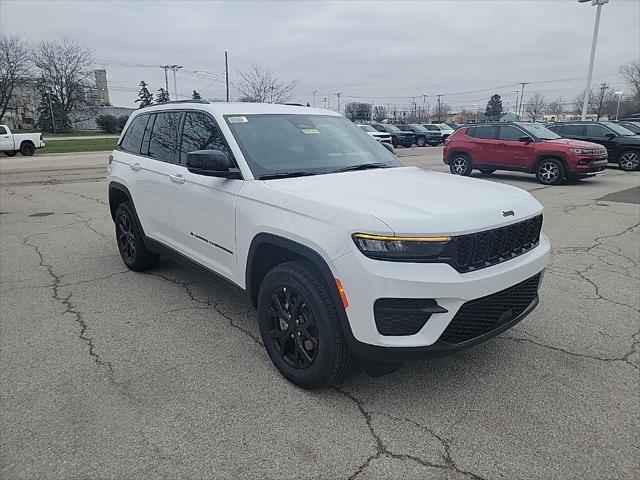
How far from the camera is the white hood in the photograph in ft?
8.16

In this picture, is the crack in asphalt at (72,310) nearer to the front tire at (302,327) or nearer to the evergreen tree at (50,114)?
the front tire at (302,327)

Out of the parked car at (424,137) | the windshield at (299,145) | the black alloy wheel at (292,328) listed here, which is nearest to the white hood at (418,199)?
the windshield at (299,145)

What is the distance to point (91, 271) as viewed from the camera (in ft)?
17.9

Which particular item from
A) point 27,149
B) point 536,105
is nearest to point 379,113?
point 536,105

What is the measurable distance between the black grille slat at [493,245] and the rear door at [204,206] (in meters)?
1.63

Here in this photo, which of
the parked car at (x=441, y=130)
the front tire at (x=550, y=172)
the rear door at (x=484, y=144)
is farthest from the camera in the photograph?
the parked car at (x=441, y=130)

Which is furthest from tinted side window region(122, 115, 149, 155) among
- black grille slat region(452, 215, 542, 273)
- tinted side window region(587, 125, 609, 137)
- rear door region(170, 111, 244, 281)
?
tinted side window region(587, 125, 609, 137)

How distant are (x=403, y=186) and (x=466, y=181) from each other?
63 centimetres

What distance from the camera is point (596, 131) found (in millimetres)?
16797

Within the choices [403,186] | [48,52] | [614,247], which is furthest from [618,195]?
[48,52]

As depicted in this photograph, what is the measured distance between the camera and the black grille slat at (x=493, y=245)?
2.55 metres

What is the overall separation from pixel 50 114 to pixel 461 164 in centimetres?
6183

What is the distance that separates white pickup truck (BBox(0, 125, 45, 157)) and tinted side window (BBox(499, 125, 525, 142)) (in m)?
24.5

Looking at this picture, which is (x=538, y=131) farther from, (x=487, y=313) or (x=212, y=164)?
(x=212, y=164)
